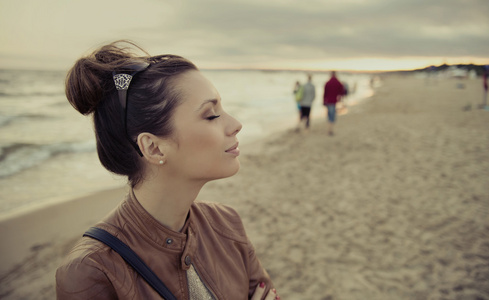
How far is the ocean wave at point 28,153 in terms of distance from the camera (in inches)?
294

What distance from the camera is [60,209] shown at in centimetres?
511

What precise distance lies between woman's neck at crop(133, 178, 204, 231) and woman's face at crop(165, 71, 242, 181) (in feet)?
0.23

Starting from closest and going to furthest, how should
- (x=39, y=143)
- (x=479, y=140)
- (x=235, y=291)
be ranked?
(x=235, y=291) → (x=479, y=140) → (x=39, y=143)

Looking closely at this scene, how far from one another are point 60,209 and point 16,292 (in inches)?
85.1

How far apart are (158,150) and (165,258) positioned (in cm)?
45

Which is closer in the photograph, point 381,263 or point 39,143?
point 381,263

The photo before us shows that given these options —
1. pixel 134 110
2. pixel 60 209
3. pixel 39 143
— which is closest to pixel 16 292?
pixel 60 209

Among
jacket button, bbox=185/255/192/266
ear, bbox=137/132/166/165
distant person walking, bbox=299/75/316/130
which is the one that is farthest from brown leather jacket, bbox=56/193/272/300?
distant person walking, bbox=299/75/316/130

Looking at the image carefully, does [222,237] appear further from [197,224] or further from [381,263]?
[381,263]

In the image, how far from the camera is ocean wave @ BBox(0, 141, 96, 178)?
7.47 m

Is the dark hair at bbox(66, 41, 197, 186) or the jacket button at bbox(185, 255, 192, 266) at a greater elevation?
A: the dark hair at bbox(66, 41, 197, 186)

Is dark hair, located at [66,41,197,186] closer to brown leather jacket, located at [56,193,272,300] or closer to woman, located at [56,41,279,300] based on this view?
woman, located at [56,41,279,300]

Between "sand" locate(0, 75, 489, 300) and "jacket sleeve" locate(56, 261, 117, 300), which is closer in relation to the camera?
"jacket sleeve" locate(56, 261, 117, 300)

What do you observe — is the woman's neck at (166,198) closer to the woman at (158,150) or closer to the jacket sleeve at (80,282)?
the woman at (158,150)
